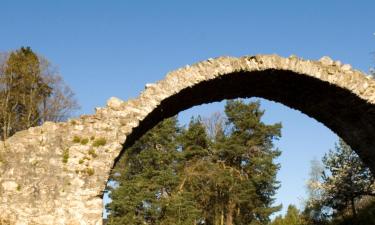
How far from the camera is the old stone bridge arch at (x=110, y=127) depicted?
8.07m

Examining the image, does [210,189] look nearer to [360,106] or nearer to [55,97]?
[55,97]

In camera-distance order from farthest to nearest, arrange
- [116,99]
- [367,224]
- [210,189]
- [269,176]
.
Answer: [269,176] → [210,189] → [367,224] → [116,99]

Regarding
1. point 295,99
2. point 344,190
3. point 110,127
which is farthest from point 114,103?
point 344,190

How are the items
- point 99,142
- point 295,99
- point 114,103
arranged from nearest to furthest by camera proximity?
point 99,142, point 114,103, point 295,99

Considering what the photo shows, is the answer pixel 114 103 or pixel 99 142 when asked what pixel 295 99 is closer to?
pixel 114 103

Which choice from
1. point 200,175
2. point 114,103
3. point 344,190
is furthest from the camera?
point 200,175

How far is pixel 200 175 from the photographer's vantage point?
30297 mm

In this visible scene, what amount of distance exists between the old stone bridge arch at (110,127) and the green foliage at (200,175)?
19822 mm

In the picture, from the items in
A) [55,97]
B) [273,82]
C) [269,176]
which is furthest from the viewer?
[269,176]

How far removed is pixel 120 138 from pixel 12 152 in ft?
6.37

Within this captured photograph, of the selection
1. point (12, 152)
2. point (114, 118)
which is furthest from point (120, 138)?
point (12, 152)

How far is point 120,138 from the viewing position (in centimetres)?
851

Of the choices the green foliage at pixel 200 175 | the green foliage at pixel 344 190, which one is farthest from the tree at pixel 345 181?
the green foliage at pixel 200 175

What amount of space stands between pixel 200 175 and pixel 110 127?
2222 centimetres
